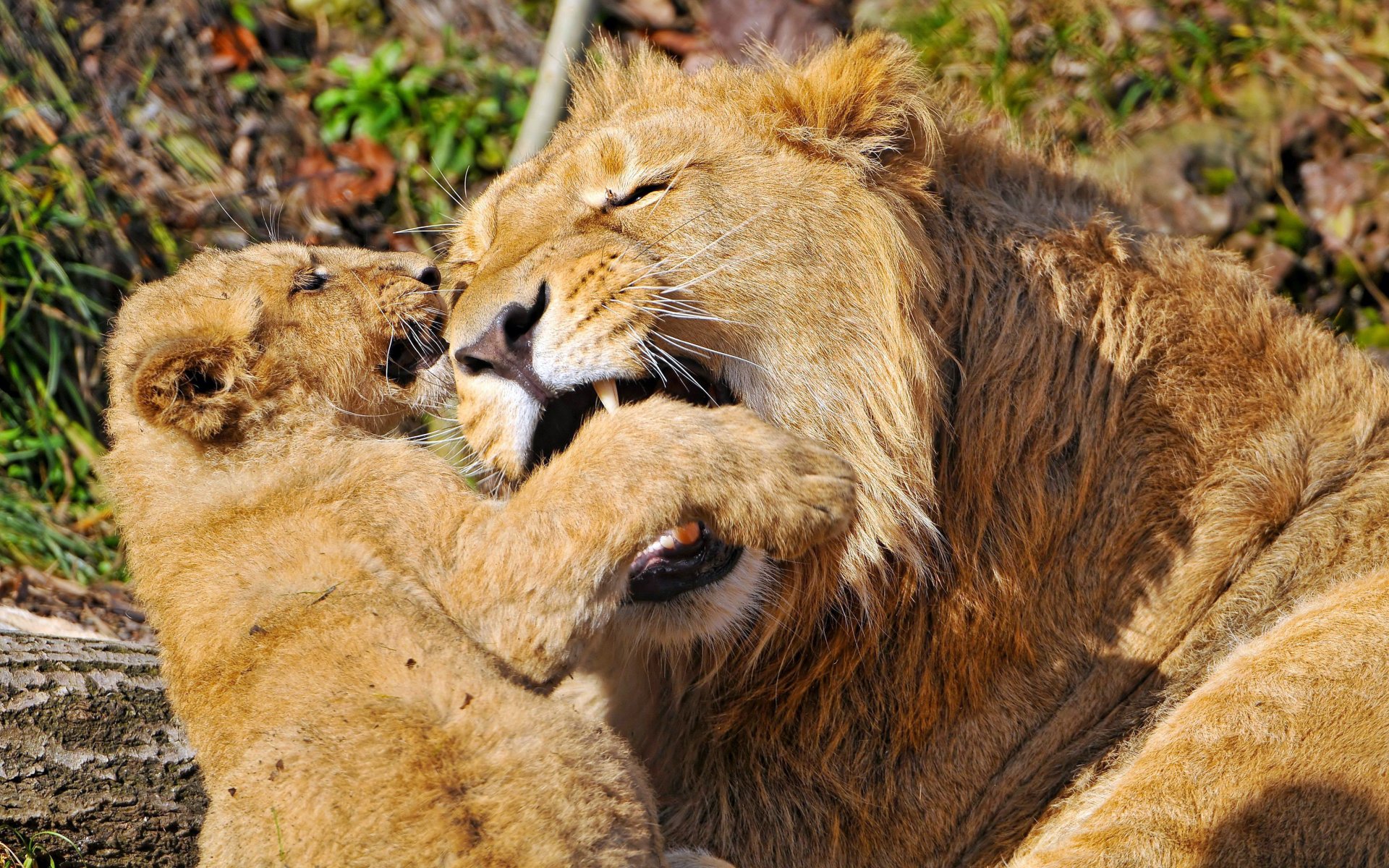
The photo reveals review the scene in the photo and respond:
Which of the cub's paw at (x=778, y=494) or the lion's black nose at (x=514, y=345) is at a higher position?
the lion's black nose at (x=514, y=345)

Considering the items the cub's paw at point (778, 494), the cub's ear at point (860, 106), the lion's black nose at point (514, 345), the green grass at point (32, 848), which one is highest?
the cub's ear at point (860, 106)

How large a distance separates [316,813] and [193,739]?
56 centimetres

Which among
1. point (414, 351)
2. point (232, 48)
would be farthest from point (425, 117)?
point (414, 351)

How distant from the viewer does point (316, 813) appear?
8.29 ft

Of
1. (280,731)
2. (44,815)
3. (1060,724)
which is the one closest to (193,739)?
(280,731)

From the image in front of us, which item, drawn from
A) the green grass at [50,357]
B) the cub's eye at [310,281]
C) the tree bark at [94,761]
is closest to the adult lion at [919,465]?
the cub's eye at [310,281]

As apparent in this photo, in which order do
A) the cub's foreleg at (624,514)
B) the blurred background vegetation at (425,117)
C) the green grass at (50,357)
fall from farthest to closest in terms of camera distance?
the blurred background vegetation at (425,117)
the green grass at (50,357)
the cub's foreleg at (624,514)

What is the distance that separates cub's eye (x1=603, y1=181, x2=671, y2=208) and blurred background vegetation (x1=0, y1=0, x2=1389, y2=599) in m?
2.69

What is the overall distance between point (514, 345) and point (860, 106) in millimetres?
1038

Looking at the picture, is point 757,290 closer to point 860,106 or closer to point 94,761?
point 860,106

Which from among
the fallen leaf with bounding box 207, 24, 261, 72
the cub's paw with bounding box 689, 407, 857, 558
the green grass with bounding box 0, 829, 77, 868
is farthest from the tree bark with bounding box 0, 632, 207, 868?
the fallen leaf with bounding box 207, 24, 261, 72

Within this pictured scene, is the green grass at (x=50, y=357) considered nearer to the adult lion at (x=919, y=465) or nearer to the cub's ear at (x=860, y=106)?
the adult lion at (x=919, y=465)

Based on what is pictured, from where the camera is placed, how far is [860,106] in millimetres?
3270

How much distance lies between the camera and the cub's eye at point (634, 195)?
3.30 meters
